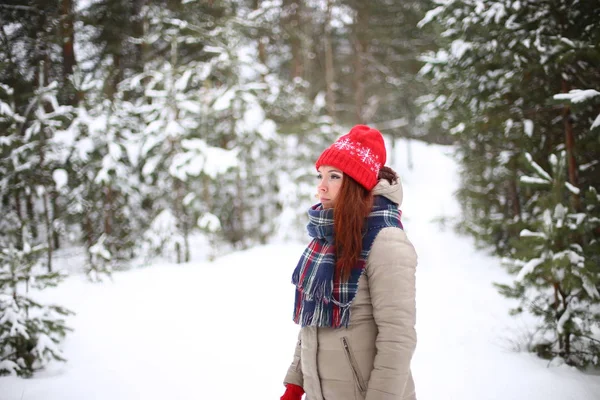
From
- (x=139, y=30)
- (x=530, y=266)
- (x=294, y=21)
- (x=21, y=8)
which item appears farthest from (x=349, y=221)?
(x=294, y=21)

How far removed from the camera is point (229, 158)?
8.44 metres

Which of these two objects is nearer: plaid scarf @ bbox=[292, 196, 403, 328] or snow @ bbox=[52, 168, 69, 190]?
plaid scarf @ bbox=[292, 196, 403, 328]

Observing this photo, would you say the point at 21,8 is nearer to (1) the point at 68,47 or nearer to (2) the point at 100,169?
(1) the point at 68,47

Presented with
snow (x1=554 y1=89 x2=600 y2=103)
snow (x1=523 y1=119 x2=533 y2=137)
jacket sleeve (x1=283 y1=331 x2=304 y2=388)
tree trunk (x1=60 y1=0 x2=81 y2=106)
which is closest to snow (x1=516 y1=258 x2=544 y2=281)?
snow (x1=554 y1=89 x2=600 y2=103)

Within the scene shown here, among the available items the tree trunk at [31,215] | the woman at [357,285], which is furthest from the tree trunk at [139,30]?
the woman at [357,285]

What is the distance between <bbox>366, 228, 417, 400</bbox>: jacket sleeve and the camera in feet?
5.20

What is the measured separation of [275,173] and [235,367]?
6.59 metres

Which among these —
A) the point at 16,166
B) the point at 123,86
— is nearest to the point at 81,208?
the point at 16,166

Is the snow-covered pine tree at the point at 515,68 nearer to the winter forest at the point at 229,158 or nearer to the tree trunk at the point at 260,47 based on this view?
the winter forest at the point at 229,158

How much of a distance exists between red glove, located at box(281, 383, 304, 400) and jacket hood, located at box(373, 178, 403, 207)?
114 centimetres

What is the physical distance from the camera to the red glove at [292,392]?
1.98 m

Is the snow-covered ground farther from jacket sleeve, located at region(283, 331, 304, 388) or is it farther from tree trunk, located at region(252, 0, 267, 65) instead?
tree trunk, located at region(252, 0, 267, 65)

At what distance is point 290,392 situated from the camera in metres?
2.00

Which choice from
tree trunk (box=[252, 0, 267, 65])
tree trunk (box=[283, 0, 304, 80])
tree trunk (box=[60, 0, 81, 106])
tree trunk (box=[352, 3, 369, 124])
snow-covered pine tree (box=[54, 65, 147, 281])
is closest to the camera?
tree trunk (box=[60, 0, 81, 106])
